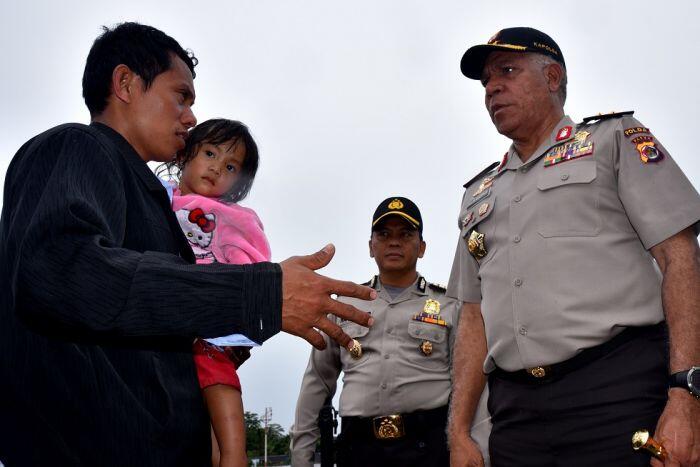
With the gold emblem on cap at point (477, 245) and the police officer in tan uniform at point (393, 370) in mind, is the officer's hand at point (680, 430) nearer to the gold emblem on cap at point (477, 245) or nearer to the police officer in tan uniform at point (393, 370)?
the gold emblem on cap at point (477, 245)

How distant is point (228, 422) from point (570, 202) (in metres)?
1.87

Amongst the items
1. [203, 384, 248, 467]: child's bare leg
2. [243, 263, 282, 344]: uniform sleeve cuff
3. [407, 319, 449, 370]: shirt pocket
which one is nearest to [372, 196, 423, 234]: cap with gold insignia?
[407, 319, 449, 370]: shirt pocket

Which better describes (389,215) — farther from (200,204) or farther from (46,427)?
(46,427)

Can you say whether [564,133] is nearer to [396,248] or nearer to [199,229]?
[199,229]

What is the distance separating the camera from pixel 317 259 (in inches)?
60.3

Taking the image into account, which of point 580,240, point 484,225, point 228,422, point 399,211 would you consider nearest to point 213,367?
point 228,422

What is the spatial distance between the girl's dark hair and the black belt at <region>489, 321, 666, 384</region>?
6.38ft

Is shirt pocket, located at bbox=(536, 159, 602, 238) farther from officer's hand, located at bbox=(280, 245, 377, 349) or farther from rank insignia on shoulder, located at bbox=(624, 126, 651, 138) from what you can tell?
officer's hand, located at bbox=(280, 245, 377, 349)

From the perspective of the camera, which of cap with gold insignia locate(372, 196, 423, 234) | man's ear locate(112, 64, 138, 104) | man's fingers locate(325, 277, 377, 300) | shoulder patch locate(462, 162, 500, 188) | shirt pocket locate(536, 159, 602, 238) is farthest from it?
cap with gold insignia locate(372, 196, 423, 234)

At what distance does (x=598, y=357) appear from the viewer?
262cm

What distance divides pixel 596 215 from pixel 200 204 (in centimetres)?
201

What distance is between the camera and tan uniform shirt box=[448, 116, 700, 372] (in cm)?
266

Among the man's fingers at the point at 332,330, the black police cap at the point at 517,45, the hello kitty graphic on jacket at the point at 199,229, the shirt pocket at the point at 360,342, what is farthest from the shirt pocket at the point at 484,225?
the shirt pocket at the point at 360,342

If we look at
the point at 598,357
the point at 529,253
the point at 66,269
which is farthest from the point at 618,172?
the point at 66,269
